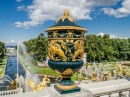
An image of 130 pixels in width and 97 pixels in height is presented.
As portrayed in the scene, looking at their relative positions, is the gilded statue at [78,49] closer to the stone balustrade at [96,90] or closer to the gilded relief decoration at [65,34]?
the gilded relief decoration at [65,34]

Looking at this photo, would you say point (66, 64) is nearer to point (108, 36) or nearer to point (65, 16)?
point (65, 16)

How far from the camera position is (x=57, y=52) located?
261 cm

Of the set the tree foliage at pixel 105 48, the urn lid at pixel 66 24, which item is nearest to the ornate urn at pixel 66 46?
the urn lid at pixel 66 24

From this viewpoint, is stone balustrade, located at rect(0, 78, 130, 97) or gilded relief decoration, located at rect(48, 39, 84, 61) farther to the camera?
stone balustrade, located at rect(0, 78, 130, 97)

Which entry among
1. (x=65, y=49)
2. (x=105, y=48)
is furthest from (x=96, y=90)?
(x=105, y=48)

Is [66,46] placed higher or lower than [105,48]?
lower

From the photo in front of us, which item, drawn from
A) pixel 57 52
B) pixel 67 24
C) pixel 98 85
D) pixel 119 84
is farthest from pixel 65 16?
pixel 119 84

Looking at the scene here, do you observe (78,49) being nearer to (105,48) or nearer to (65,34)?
Answer: (65,34)

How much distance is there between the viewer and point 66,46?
102 inches

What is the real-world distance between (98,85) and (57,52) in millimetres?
1284

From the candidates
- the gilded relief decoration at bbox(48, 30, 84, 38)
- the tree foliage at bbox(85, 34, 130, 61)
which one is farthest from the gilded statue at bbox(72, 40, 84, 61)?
the tree foliage at bbox(85, 34, 130, 61)

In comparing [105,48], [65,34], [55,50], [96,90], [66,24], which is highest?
[105,48]

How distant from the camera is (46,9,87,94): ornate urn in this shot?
2.59 meters

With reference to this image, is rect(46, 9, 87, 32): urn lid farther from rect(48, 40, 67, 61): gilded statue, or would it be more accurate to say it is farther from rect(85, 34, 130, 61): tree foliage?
rect(85, 34, 130, 61): tree foliage
